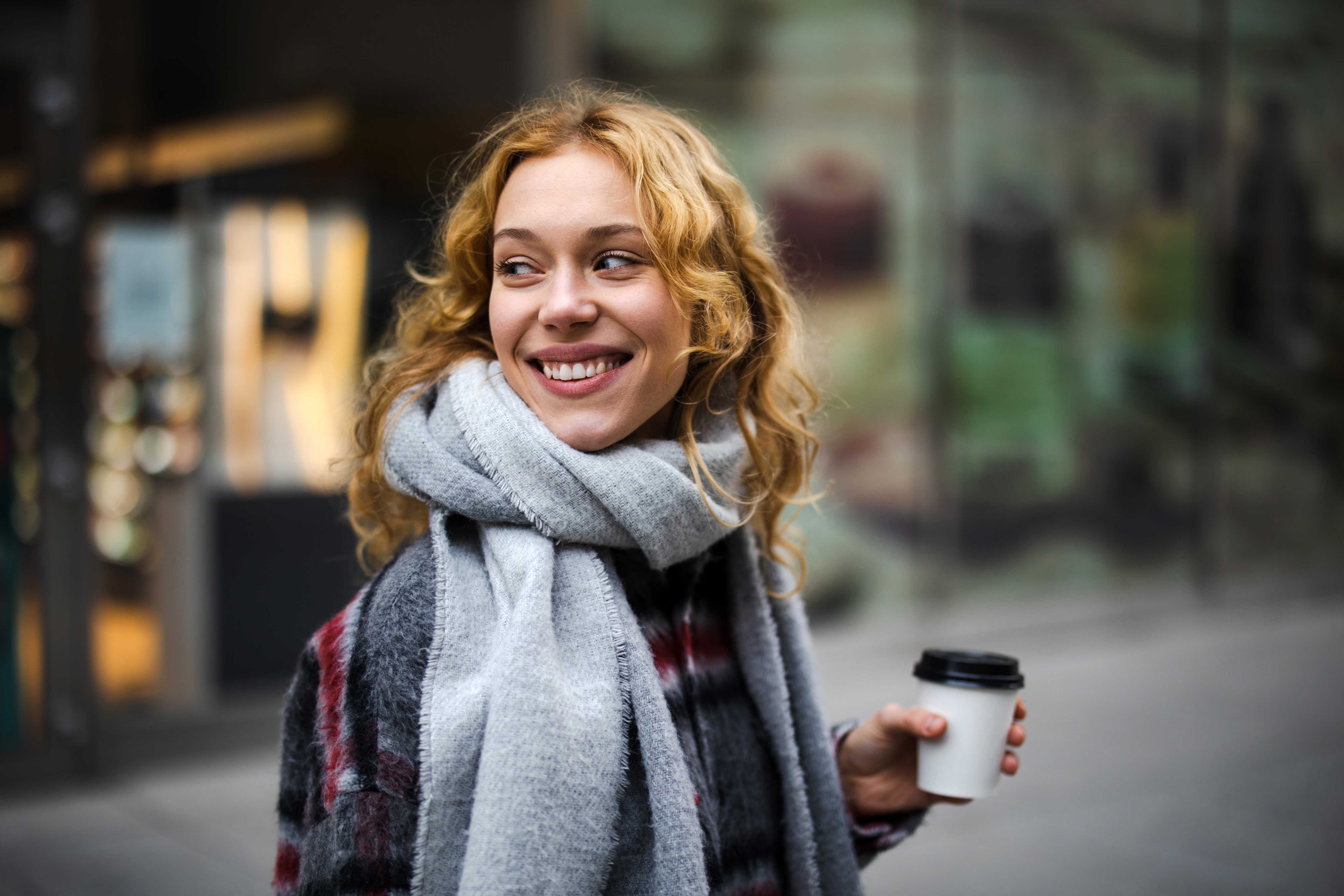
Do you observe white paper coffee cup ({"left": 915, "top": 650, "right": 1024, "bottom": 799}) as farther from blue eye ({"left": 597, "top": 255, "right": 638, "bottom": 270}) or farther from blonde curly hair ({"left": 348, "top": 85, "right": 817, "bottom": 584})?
blue eye ({"left": 597, "top": 255, "right": 638, "bottom": 270})

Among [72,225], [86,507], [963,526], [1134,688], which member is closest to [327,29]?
[72,225]

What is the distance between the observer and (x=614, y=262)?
57.8 inches

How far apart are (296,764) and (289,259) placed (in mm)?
4376

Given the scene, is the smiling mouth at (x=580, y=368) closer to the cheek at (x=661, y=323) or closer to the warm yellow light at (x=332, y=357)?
the cheek at (x=661, y=323)

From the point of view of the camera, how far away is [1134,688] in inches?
253

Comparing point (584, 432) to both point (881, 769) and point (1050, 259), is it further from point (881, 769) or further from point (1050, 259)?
point (1050, 259)

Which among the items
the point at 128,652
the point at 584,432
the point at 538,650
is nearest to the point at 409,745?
the point at 538,650

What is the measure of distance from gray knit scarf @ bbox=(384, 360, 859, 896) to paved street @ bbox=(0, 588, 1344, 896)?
6.61 ft

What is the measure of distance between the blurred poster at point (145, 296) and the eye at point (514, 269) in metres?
4.13

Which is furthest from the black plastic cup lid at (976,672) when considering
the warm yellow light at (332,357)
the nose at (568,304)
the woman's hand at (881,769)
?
the warm yellow light at (332,357)

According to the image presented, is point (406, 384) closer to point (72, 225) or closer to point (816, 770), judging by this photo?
point (816, 770)

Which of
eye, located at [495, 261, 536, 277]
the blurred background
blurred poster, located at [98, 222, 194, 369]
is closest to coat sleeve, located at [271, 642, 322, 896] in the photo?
eye, located at [495, 261, 536, 277]

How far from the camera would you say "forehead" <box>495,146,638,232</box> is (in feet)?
4.71

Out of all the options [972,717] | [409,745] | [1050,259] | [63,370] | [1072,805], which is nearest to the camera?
[409,745]
